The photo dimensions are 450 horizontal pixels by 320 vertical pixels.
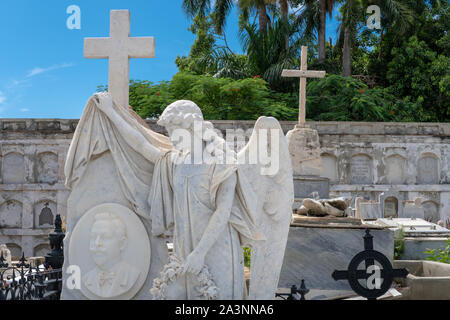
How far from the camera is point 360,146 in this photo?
18.3 metres

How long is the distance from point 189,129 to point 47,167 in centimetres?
1613

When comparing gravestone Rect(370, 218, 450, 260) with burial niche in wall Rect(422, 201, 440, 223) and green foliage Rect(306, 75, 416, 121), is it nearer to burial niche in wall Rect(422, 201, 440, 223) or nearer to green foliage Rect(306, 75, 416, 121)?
burial niche in wall Rect(422, 201, 440, 223)

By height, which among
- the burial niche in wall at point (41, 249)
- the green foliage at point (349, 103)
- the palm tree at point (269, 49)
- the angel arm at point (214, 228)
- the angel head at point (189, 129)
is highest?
the palm tree at point (269, 49)

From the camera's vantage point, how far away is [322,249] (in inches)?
252

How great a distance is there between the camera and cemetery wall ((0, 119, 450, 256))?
17.9m

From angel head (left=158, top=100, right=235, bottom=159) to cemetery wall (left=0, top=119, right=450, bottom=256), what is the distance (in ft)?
45.8

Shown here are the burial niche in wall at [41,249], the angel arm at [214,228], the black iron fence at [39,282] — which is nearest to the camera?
the angel arm at [214,228]

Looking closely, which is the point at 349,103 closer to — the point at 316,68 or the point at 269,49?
the point at 316,68

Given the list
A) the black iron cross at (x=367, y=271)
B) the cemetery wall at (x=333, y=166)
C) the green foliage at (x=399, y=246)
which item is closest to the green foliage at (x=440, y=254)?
the green foliage at (x=399, y=246)

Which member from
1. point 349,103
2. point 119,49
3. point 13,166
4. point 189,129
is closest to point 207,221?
point 189,129

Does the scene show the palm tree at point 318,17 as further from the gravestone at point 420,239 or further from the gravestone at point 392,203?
the gravestone at point 420,239

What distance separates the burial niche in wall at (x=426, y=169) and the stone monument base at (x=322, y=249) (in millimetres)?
13387

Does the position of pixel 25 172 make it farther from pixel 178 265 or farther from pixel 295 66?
pixel 178 265

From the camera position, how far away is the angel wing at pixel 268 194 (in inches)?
142
